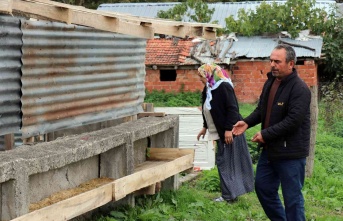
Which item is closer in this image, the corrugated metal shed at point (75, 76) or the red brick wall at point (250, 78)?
the corrugated metal shed at point (75, 76)

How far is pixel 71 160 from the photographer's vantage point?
6.71m

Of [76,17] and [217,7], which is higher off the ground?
[217,7]

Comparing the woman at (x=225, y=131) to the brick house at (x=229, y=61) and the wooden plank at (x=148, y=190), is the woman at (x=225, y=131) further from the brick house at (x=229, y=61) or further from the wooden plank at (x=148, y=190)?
the brick house at (x=229, y=61)

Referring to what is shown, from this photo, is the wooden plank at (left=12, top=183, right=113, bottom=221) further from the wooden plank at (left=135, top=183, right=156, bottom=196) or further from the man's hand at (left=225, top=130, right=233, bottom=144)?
the man's hand at (left=225, top=130, right=233, bottom=144)

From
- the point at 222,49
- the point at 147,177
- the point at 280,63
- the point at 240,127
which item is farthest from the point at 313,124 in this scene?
the point at 222,49

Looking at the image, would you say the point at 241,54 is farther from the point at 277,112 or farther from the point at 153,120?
the point at 277,112

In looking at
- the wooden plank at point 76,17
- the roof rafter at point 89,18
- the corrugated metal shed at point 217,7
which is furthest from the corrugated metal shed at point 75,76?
the corrugated metal shed at point 217,7

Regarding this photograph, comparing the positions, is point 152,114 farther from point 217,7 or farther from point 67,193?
point 217,7

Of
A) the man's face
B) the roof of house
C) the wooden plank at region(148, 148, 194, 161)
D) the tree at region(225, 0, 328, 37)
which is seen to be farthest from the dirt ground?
the tree at region(225, 0, 328, 37)

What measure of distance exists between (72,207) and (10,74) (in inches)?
57.0

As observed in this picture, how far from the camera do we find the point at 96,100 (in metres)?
8.41

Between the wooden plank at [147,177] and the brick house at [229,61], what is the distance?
1600 cm

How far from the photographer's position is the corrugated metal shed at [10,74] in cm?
655

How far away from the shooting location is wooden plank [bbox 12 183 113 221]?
5.64 m
